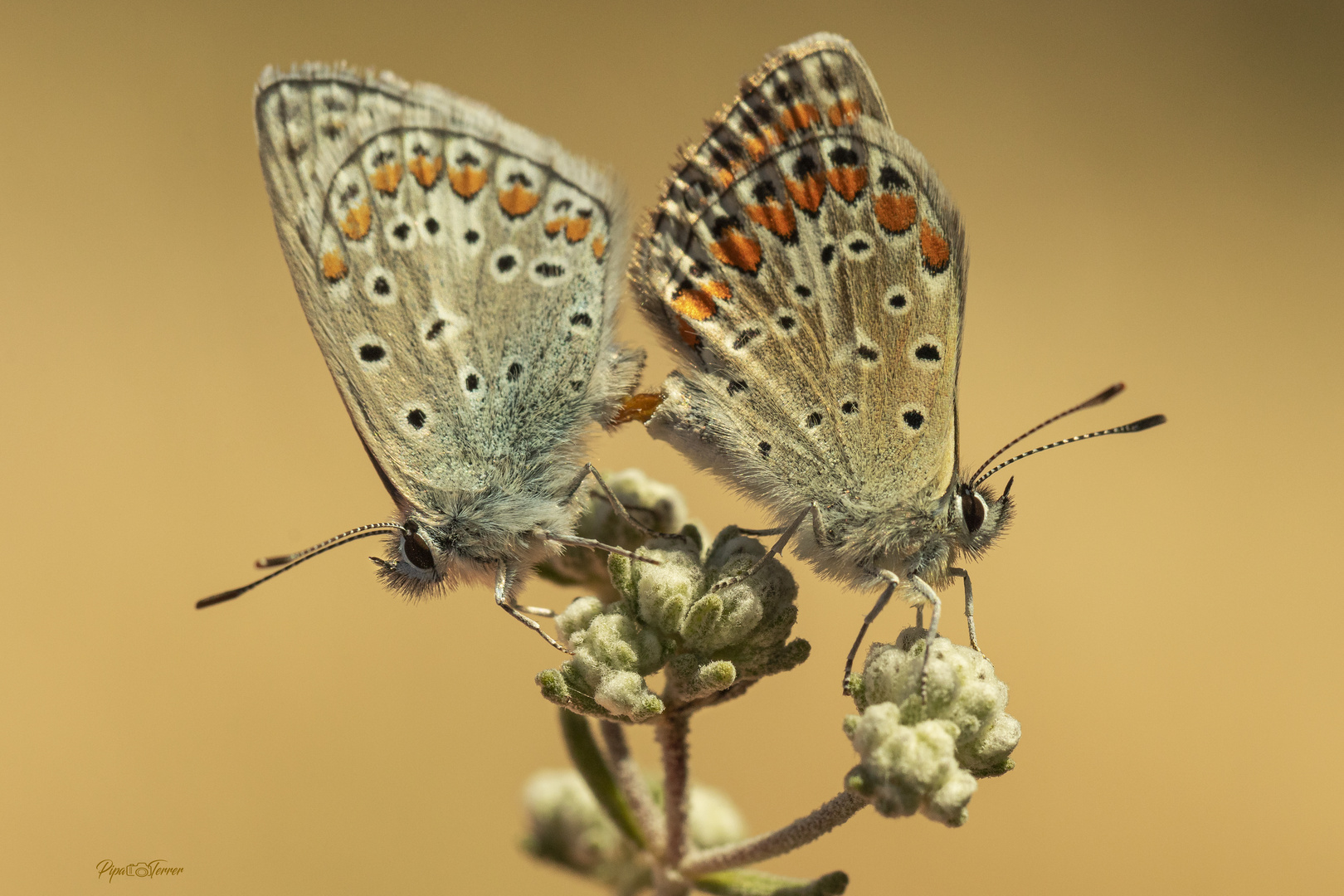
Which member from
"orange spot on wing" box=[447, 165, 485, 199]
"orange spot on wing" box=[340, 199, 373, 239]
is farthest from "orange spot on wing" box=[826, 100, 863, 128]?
"orange spot on wing" box=[340, 199, 373, 239]

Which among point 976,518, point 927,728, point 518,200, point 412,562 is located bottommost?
point 927,728

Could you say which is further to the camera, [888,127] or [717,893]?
[888,127]

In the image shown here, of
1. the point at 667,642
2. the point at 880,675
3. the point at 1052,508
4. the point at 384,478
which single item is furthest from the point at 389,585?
the point at 1052,508

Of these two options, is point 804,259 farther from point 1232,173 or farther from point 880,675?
point 1232,173

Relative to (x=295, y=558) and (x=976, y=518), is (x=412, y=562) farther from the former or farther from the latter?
(x=976, y=518)

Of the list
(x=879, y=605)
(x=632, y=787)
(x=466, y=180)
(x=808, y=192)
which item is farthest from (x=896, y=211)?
(x=632, y=787)

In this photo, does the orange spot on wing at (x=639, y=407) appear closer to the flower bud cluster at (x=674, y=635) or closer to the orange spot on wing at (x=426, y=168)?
the flower bud cluster at (x=674, y=635)
